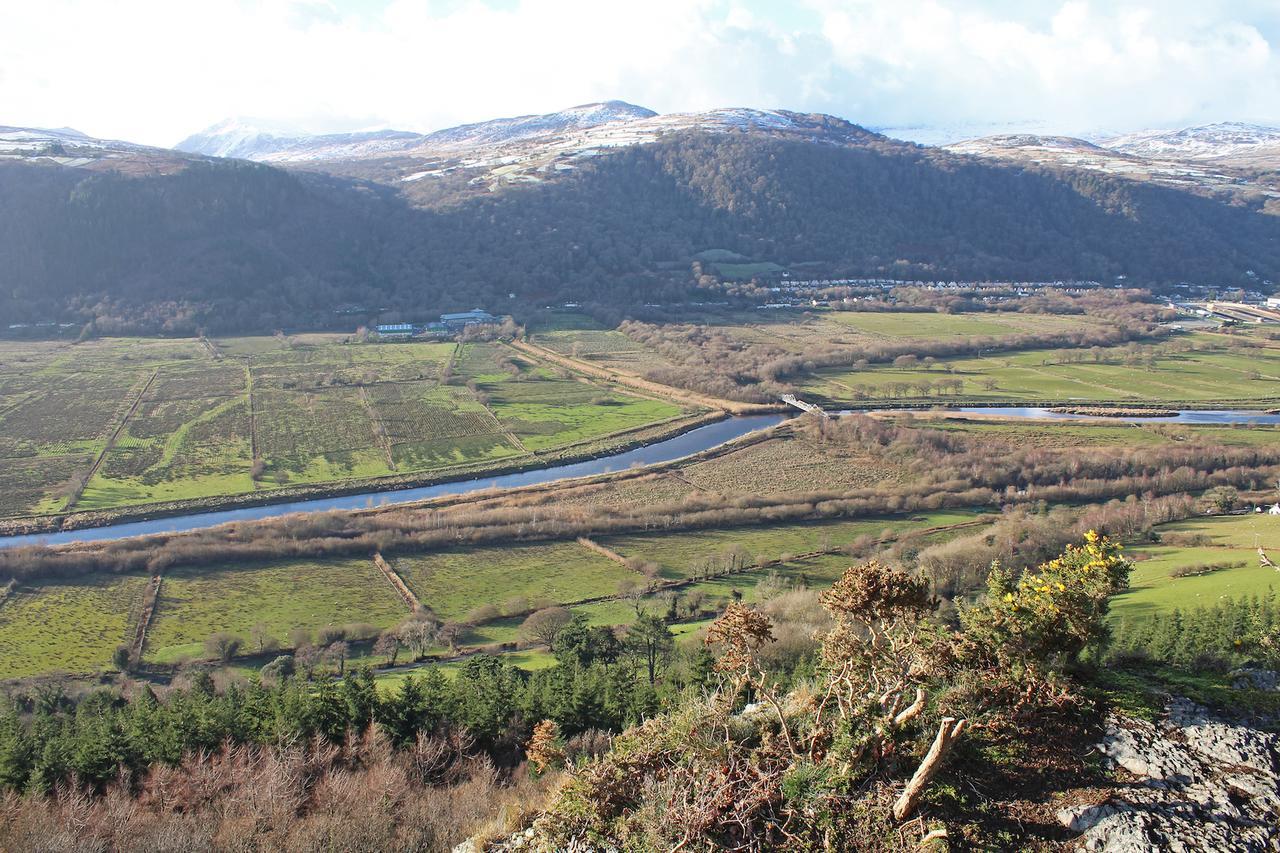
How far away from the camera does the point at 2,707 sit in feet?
98.6

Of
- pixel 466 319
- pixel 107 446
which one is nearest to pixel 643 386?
pixel 466 319

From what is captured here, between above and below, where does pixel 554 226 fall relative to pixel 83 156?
below

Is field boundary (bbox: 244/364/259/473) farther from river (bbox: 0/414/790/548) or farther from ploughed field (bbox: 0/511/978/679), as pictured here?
ploughed field (bbox: 0/511/978/679)

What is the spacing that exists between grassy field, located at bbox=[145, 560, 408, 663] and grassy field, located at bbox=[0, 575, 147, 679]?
1.60 m

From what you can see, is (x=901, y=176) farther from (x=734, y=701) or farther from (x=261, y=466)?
(x=734, y=701)

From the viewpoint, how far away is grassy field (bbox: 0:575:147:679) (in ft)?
115

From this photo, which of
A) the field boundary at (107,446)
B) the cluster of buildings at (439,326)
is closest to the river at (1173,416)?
the cluster of buildings at (439,326)

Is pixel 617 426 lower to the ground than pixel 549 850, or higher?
lower

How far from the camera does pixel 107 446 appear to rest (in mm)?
60906

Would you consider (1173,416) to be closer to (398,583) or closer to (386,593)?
(398,583)

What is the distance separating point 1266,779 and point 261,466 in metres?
58.9

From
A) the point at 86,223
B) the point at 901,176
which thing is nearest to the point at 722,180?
the point at 901,176

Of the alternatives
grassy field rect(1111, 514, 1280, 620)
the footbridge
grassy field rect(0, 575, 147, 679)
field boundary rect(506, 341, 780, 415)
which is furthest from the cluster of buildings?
grassy field rect(1111, 514, 1280, 620)

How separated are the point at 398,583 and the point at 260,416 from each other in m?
33.9
